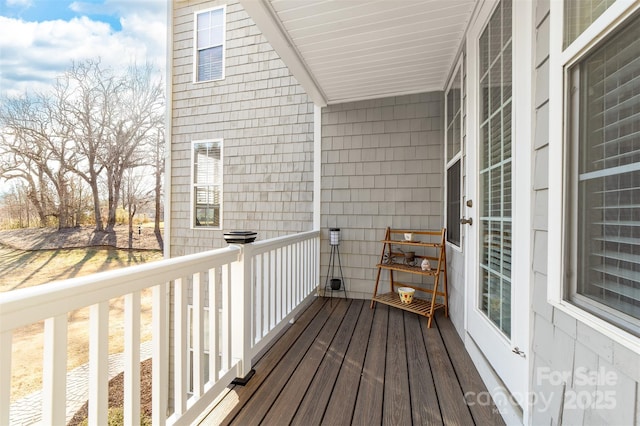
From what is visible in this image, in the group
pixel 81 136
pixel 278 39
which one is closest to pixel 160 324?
pixel 278 39

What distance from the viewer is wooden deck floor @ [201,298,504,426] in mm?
1486

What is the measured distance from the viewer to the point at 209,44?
493 centimetres

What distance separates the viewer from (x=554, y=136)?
1031 millimetres

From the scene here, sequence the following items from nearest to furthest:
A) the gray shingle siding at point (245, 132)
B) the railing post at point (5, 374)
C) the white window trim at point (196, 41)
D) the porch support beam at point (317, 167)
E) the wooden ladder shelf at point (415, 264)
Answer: the railing post at point (5, 374) < the wooden ladder shelf at point (415, 264) < the porch support beam at point (317, 167) < the gray shingle siding at point (245, 132) < the white window trim at point (196, 41)

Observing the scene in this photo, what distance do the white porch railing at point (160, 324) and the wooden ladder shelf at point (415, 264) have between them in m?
1.38

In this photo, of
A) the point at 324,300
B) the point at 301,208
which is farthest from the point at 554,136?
the point at 301,208

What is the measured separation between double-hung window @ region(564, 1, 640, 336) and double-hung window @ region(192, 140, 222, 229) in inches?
180

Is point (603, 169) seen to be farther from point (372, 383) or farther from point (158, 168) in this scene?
point (158, 168)

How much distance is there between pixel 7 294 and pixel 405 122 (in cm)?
360

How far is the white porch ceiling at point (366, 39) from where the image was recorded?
2023 mm

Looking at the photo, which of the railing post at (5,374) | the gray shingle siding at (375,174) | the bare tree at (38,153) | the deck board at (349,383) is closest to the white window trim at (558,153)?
the deck board at (349,383)

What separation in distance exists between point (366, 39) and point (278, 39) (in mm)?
762

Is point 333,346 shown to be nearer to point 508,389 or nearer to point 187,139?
point 508,389

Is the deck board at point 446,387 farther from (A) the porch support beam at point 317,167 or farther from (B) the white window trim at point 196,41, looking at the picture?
(B) the white window trim at point 196,41
